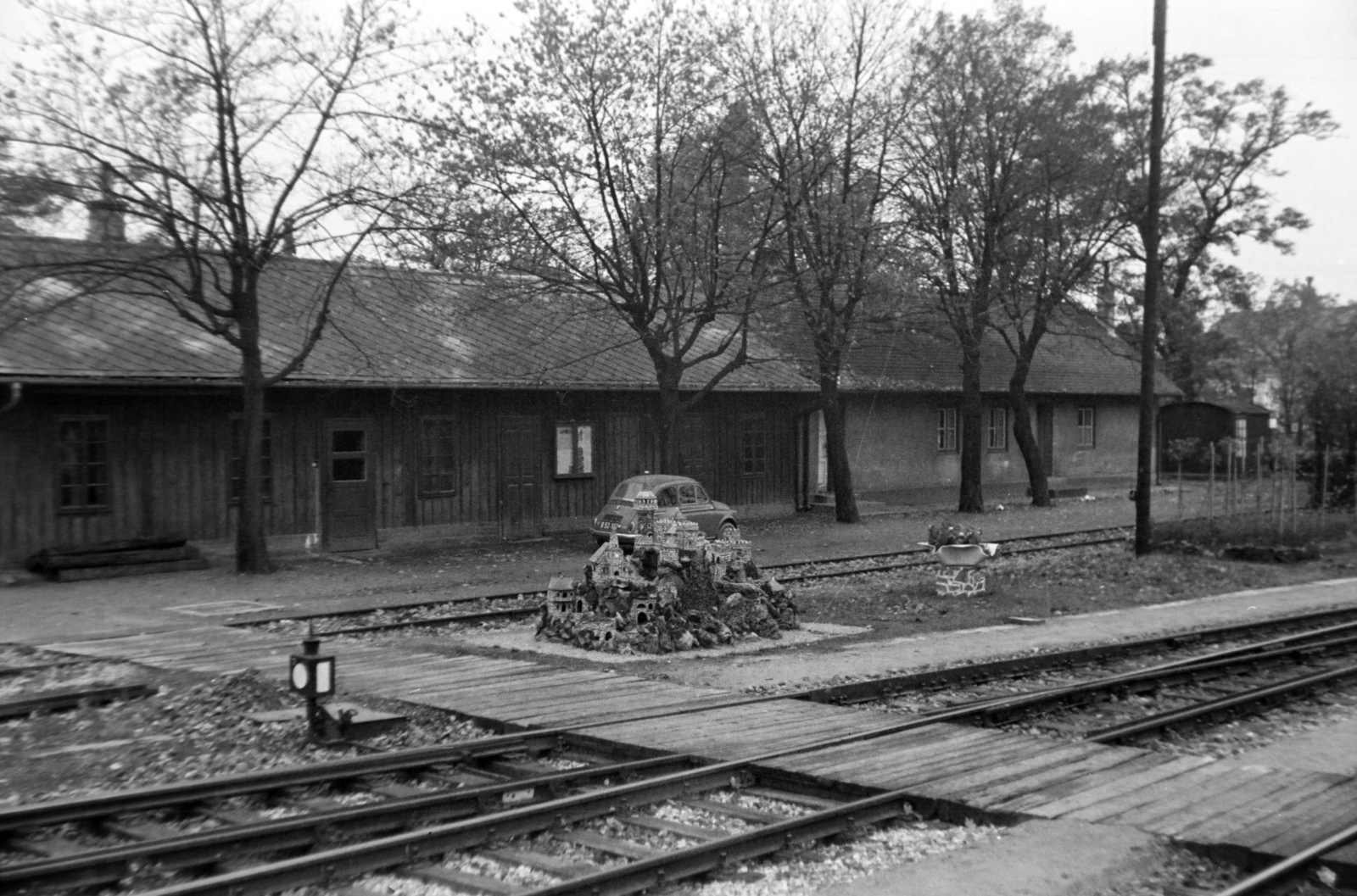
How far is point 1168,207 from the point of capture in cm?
4366

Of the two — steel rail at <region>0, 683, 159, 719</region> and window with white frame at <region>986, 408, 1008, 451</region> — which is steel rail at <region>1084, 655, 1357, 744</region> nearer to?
steel rail at <region>0, 683, 159, 719</region>

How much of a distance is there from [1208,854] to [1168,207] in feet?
135

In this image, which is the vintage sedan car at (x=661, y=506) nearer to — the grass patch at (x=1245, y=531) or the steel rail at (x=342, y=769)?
the grass patch at (x=1245, y=531)

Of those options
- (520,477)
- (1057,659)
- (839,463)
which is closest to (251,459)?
(520,477)

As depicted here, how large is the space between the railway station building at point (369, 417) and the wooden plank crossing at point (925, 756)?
9.39 m

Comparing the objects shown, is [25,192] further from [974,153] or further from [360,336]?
[974,153]

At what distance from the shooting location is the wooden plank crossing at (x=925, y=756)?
7211mm

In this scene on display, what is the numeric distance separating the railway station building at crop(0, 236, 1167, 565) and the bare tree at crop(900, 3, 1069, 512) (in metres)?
3.73

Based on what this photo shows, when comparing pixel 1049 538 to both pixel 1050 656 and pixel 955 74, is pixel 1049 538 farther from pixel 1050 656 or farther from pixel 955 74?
pixel 1050 656

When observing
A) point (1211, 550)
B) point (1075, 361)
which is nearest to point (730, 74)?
point (1211, 550)

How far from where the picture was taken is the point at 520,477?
26.8 meters

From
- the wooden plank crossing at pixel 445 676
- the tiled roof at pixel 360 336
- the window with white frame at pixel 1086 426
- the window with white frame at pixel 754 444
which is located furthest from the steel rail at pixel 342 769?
the window with white frame at pixel 1086 426

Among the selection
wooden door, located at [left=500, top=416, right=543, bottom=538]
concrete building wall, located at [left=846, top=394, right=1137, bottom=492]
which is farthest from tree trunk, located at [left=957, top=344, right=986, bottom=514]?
wooden door, located at [left=500, top=416, right=543, bottom=538]

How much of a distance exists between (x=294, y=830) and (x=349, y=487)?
701 inches
